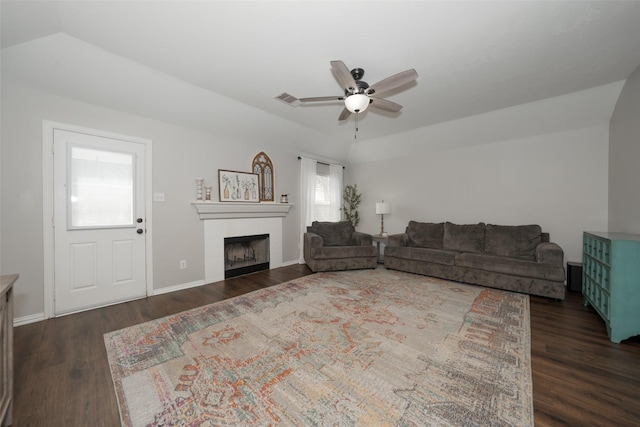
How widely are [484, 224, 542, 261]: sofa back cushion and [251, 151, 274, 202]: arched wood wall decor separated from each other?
4.03m

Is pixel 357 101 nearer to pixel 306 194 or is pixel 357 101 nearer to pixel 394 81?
pixel 394 81

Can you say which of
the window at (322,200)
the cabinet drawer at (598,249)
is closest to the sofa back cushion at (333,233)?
the window at (322,200)

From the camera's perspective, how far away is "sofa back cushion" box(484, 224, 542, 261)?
3.79m

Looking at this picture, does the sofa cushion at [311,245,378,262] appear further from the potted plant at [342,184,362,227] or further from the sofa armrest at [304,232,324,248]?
the potted plant at [342,184,362,227]

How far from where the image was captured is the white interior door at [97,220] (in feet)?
9.17

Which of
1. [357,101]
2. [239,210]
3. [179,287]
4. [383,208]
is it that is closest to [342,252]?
[383,208]

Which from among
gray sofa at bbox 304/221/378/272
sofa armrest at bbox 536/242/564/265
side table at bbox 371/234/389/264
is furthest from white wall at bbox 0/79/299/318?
sofa armrest at bbox 536/242/564/265

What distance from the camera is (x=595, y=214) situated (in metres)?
3.68

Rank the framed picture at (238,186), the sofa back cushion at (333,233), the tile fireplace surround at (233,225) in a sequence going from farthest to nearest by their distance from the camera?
the sofa back cushion at (333,233) → the framed picture at (238,186) → the tile fireplace surround at (233,225)

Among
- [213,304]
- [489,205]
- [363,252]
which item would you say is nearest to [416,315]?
[363,252]

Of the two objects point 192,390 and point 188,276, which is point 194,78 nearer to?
point 188,276

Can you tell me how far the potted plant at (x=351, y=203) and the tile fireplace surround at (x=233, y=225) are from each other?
6.39ft

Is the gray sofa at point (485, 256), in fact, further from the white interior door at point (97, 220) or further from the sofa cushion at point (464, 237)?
the white interior door at point (97, 220)

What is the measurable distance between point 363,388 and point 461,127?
4.46 metres
